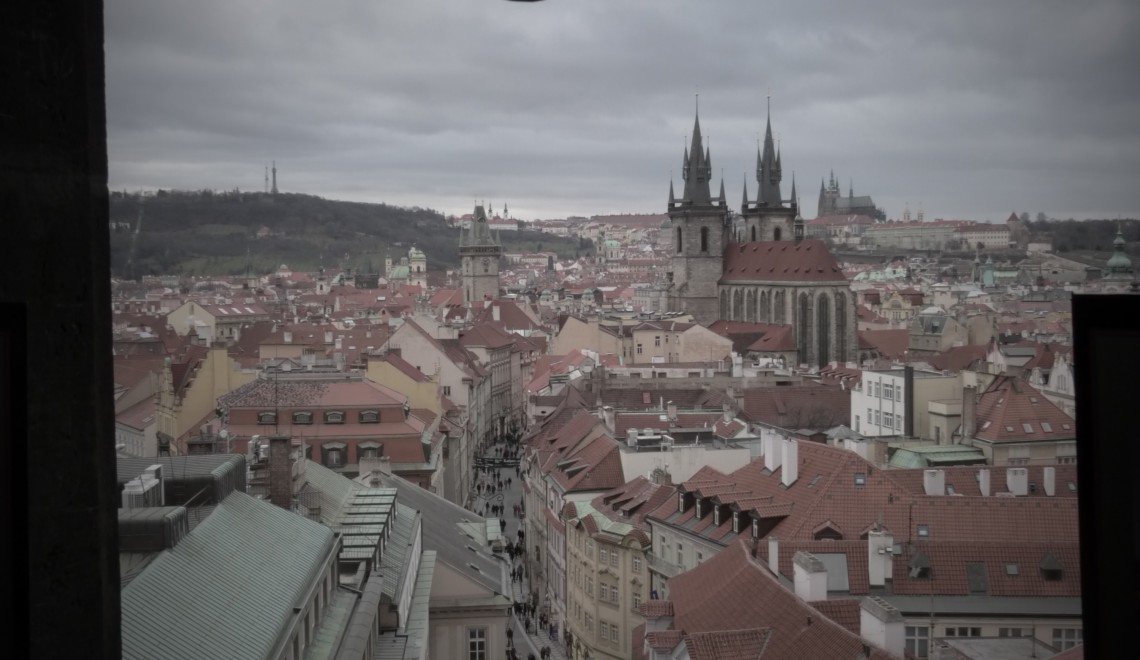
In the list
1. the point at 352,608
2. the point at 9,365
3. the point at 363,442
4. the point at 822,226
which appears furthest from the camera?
the point at 822,226

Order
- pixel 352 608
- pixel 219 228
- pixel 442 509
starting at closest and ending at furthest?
pixel 352 608
pixel 442 509
pixel 219 228

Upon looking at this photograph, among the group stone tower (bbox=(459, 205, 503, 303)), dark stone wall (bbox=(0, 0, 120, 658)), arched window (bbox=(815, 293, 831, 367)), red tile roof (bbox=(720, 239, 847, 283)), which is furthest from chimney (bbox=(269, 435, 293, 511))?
stone tower (bbox=(459, 205, 503, 303))

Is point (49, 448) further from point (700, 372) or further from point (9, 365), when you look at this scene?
point (700, 372)

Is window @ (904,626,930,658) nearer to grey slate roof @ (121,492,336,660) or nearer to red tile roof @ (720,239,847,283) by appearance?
grey slate roof @ (121,492,336,660)

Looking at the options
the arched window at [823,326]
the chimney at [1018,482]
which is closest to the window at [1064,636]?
the chimney at [1018,482]

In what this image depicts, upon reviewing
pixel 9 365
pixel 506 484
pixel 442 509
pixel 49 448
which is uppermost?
pixel 9 365

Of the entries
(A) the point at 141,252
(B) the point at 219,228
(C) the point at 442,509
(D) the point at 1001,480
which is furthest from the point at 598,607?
(B) the point at 219,228
